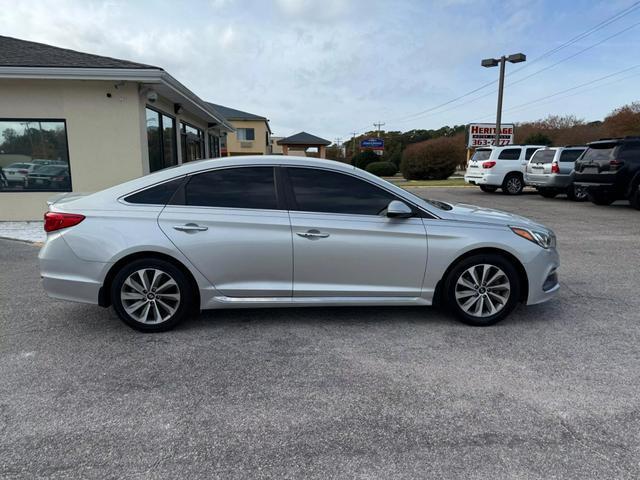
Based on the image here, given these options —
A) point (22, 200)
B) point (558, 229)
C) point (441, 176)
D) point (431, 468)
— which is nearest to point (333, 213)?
point (431, 468)

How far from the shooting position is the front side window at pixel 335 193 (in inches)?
159

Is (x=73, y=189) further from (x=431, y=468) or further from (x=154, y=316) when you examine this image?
(x=431, y=468)

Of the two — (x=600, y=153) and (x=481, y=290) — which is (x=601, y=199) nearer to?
(x=600, y=153)

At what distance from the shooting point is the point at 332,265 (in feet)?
13.0

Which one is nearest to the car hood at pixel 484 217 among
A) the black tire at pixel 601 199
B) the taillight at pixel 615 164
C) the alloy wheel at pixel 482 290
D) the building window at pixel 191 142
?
the alloy wheel at pixel 482 290

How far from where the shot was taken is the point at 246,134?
139 feet

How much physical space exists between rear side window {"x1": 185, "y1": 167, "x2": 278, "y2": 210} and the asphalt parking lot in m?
1.16

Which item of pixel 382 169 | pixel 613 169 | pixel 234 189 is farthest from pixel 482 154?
pixel 382 169

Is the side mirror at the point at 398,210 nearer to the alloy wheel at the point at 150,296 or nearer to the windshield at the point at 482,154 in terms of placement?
the alloy wheel at the point at 150,296

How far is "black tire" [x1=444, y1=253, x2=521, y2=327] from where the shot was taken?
4.07 m

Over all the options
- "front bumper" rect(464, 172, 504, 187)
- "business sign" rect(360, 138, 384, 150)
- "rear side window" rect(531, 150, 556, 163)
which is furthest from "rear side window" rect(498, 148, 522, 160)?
"business sign" rect(360, 138, 384, 150)

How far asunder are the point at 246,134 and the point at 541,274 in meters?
40.6

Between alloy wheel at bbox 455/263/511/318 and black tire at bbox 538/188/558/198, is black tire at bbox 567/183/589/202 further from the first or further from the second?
alloy wheel at bbox 455/263/511/318

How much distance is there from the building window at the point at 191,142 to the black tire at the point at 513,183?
12403mm
